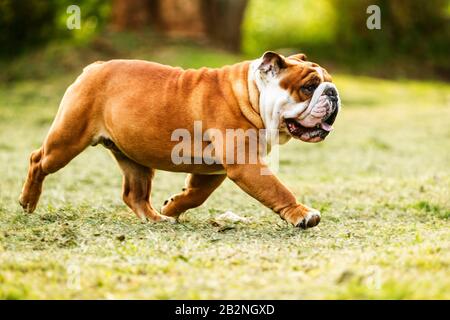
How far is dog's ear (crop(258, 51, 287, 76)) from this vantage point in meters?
4.88

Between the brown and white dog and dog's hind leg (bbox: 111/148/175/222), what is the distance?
11 mm

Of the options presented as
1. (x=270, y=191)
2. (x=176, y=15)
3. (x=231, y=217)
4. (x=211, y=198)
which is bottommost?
(x=211, y=198)

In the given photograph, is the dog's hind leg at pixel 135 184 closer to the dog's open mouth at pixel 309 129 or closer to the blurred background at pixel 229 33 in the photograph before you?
the dog's open mouth at pixel 309 129

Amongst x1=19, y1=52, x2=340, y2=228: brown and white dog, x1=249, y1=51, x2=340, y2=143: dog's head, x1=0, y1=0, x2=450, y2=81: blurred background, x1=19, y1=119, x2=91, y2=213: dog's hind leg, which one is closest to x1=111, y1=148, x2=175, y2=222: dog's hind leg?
x1=19, y1=52, x2=340, y2=228: brown and white dog

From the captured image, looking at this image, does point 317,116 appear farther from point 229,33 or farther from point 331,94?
point 229,33

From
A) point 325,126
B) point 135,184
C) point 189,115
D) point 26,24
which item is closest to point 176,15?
point 26,24

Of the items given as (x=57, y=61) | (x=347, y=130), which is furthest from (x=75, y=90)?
(x=57, y=61)

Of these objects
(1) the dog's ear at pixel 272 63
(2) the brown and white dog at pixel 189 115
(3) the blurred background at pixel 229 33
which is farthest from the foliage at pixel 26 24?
(1) the dog's ear at pixel 272 63

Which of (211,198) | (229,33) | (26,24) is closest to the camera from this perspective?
(211,198)

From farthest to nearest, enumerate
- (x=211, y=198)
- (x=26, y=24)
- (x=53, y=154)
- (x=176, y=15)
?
(x=176, y=15) < (x=26, y=24) < (x=211, y=198) < (x=53, y=154)

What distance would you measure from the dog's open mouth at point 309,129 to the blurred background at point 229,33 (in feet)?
39.8

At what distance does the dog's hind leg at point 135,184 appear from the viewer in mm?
5637

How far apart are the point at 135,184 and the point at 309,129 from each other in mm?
1330

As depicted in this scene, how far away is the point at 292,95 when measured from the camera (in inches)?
195
